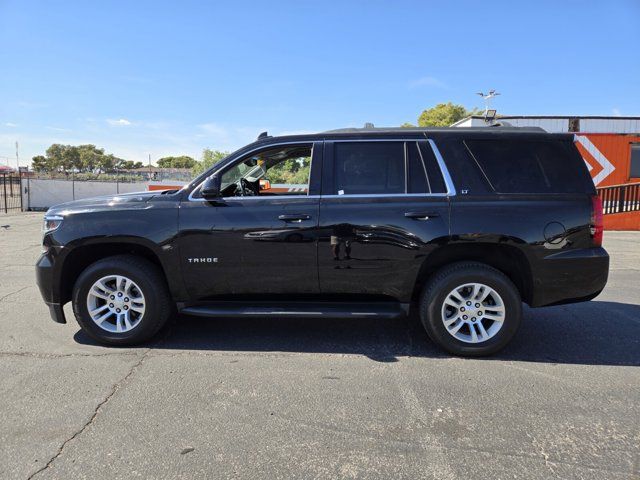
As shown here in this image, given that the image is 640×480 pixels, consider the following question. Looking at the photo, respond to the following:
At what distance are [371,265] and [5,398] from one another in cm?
298

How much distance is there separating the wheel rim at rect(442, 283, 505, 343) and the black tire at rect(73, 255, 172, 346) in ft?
8.49

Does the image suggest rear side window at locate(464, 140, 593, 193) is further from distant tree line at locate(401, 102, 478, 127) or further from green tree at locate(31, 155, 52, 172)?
green tree at locate(31, 155, 52, 172)

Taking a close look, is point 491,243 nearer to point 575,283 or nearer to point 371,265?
point 575,283

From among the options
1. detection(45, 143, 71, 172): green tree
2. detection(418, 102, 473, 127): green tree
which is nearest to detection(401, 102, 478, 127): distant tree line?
detection(418, 102, 473, 127): green tree

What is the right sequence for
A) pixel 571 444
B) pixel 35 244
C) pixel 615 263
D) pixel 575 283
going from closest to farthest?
pixel 571 444
pixel 575 283
pixel 615 263
pixel 35 244

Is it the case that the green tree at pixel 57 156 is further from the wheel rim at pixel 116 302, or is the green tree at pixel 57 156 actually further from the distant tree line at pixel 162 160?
the wheel rim at pixel 116 302

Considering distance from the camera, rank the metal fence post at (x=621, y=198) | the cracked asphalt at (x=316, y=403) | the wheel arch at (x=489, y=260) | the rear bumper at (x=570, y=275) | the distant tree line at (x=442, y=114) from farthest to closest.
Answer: the distant tree line at (x=442, y=114), the metal fence post at (x=621, y=198), the wheel arch at (x=489, y=260), the rear bumper at (x=570, y=275), the cracked asphalt at (x=316, y=403)

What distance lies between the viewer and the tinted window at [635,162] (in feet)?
56.4

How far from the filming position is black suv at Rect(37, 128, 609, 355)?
157 inches

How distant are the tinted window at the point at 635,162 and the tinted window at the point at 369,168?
56.5 ft

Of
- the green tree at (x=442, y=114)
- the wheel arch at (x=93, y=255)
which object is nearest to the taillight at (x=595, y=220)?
the wheel arch at (x=93, y=255)

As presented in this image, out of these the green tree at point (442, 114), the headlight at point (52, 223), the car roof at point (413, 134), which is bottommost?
the headlight at point (52, 223)

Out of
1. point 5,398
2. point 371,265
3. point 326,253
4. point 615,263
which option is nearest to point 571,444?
point 371,265

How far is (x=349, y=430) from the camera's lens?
9.59 ft
